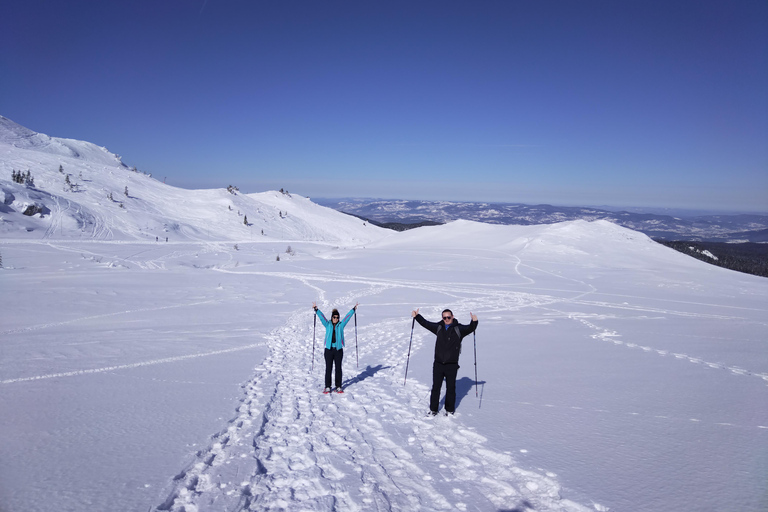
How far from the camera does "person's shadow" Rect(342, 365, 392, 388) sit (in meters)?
7.84

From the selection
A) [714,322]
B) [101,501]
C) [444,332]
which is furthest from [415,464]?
[714,322]

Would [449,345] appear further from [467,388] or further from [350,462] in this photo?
[350,462]

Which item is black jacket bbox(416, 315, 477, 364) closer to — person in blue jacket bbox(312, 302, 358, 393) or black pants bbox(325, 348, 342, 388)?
person in blue jacket bbox(312, 302, 358, 393)

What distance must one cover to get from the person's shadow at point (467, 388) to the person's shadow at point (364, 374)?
1.77 meters

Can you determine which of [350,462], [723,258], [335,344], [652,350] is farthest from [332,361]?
[723,258]

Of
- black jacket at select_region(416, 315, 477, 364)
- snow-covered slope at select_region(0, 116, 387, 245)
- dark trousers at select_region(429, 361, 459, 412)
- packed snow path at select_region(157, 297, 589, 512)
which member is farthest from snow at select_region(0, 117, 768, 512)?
snow-covered slope at select_region(0, 116, 387, 245)

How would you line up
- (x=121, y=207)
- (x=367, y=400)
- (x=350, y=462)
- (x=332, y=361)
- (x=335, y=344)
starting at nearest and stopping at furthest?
1. (x=350, y=462)
2. (x=367, y=400)
3. (x=332, y=361)
4. (x=335, y=344)
5. (x=121, y=207)

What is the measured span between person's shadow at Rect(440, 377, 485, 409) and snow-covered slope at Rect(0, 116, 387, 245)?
31098 mm

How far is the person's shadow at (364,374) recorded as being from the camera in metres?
7.84

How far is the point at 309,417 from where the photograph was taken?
6.04m

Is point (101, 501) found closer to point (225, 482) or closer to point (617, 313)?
point (225, 482)

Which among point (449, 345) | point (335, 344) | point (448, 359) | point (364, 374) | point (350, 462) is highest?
point (449, 345)

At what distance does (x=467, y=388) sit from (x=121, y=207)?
39.9 metres

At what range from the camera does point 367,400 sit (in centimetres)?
684
